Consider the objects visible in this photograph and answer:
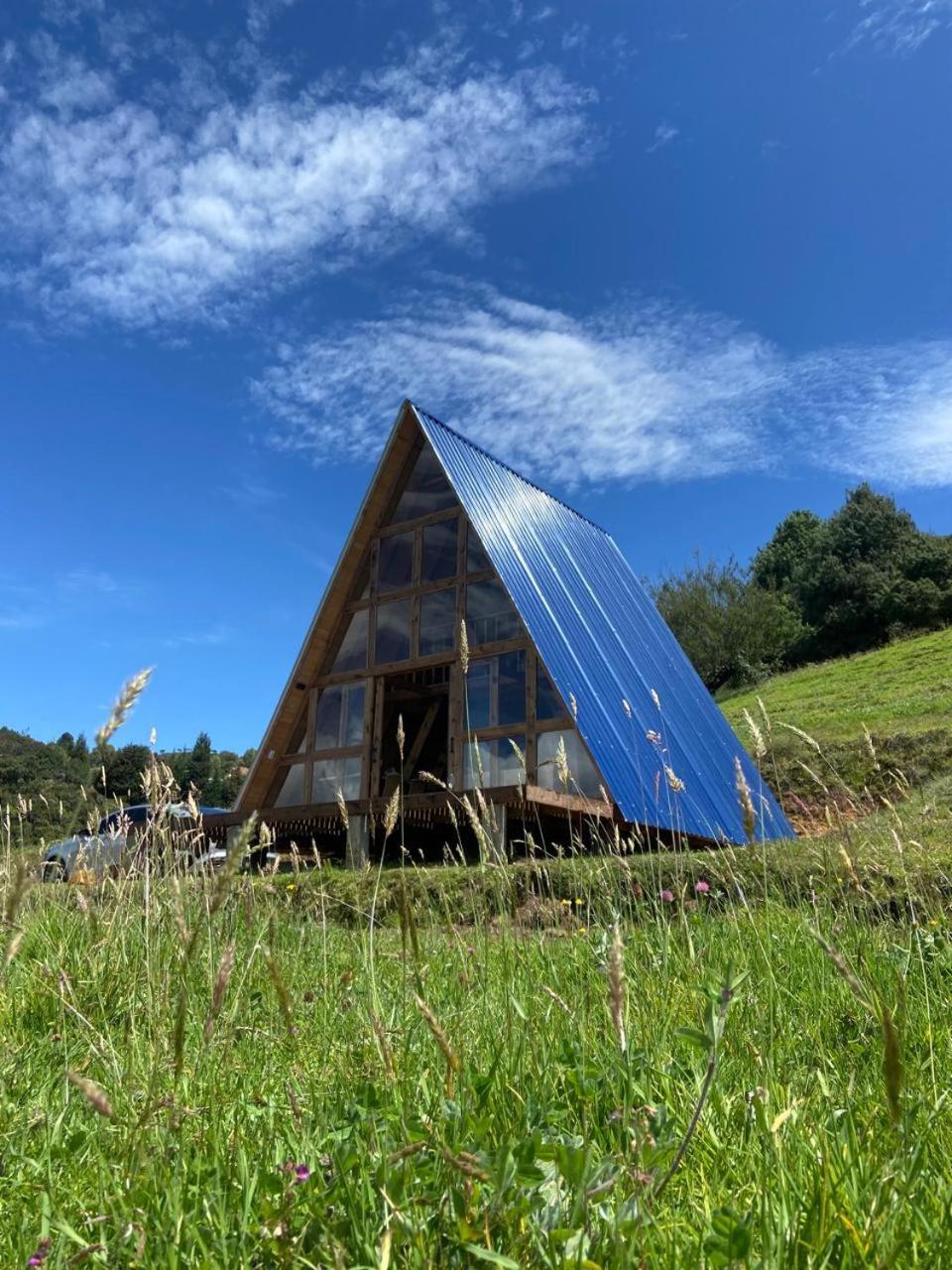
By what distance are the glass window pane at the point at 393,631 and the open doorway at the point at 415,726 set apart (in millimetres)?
332

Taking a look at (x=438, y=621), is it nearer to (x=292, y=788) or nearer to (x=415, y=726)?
(x=415, y=726)

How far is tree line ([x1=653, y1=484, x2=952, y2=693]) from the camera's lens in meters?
40.6

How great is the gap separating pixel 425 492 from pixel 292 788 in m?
5.18

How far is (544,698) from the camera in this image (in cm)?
1167

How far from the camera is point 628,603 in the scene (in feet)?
50.8

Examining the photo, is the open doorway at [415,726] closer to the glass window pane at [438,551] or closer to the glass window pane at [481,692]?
the glass window pane at [481,692]

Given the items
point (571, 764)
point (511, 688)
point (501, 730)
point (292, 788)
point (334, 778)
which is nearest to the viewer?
point (571, 764)

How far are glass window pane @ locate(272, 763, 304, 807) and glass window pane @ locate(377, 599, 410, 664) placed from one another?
2.22m

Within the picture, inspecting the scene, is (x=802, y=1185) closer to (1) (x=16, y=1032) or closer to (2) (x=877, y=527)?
(1) (x=16, y=1032)

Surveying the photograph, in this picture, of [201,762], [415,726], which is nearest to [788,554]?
[201,762]

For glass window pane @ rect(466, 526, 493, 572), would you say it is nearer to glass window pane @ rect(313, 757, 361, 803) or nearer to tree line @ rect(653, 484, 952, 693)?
glass window pane @ rect(313, 757, 361, 803)

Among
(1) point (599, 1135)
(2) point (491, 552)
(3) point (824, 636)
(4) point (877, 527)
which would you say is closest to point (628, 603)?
(2) point (491, 552)

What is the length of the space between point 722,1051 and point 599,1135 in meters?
0.45

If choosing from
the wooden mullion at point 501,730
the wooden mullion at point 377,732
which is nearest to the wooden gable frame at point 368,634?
the wooden mullion at point 377,732
